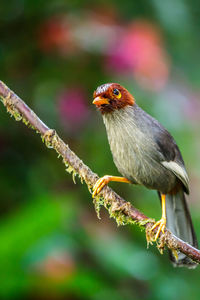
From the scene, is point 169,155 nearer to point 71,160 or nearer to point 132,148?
point 132,148

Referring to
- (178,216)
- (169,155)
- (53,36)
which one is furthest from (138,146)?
(53,36)

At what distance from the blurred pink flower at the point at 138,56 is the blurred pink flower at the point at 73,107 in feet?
1.08

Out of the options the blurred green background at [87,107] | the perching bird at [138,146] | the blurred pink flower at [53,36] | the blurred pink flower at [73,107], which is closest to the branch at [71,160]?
the perching bird at [138,146]

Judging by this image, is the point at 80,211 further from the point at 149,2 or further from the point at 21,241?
the point at 149,2

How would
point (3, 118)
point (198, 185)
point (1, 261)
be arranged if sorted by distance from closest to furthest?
point (1, 261) → point (3, 118) → point (198, 185)

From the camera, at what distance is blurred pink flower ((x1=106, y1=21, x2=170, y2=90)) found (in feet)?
13.0

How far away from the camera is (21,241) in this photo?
11.4 ft

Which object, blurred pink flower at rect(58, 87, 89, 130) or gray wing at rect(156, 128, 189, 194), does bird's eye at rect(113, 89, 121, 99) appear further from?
blurred pink flower at rect(58, 87, 89, 130)

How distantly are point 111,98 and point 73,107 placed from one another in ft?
2.90

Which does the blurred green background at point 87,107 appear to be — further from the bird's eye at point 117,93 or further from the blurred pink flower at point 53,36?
the bird's eye at point 117,93

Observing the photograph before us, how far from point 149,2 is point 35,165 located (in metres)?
1.62

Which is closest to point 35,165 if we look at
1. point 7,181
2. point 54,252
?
point 7,181

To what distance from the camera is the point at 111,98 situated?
313cm

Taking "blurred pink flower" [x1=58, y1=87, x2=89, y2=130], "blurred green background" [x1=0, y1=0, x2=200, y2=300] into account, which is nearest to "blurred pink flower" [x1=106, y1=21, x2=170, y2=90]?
"blurred green background" [x1=0, y1=0, x2=200, y2=300]
